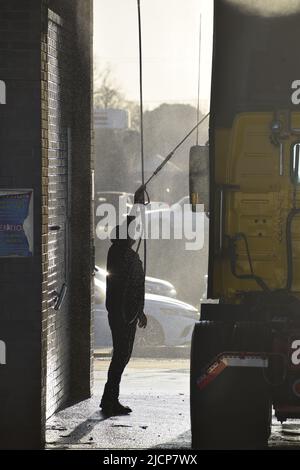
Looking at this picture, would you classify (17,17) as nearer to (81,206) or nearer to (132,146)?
(81,206)

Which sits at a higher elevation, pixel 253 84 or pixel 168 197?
pixel 253 84

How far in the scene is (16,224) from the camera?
10.8 m

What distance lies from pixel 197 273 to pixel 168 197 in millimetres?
17314

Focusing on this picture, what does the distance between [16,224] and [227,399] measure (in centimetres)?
210

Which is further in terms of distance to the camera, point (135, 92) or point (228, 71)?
point (135, 92)

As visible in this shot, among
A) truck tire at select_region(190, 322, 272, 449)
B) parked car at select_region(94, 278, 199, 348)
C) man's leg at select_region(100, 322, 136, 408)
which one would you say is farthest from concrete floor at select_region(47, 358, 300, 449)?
parked car at select_region(94, 278, 199, 348)

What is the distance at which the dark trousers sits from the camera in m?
13.0

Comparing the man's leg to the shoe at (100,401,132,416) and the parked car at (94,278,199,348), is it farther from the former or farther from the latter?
the parked car at (94,278,199,348)

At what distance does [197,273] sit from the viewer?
31828mm

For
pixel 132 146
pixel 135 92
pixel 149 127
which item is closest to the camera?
pixel 132 146

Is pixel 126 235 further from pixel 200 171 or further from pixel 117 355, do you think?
pixel 200 171

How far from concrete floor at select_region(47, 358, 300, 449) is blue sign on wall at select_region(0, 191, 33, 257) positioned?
1600 mm

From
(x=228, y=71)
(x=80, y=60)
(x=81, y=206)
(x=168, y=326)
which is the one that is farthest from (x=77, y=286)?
(x=168, y=326)

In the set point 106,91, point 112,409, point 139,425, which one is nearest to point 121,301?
point 112,409
